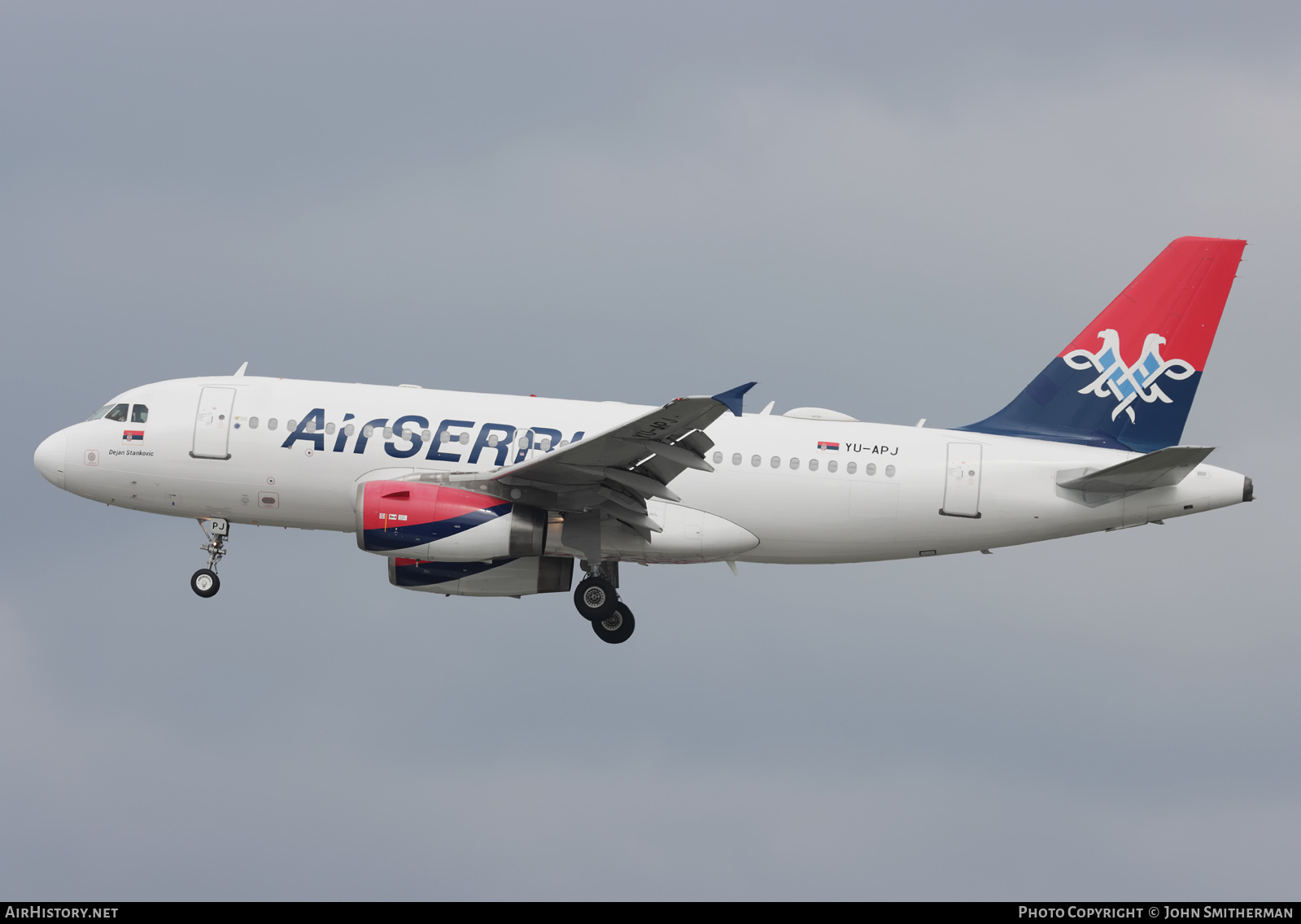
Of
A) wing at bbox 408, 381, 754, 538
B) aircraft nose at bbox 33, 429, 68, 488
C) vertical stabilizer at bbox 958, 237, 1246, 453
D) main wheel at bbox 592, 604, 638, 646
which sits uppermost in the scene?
vertical stabilizer at bbox 958, 237, 1246, 453

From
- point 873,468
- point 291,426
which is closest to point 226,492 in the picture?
point 291,426

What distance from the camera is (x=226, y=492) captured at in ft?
117

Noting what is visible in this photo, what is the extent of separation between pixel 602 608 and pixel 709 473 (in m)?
4.03

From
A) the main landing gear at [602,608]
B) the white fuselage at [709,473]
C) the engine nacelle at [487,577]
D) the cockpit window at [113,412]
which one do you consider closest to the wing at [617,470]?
the white fuselage at [709,473]

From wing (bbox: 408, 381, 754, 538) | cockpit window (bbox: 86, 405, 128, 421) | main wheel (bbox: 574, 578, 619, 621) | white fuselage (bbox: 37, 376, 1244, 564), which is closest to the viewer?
wing (bbox: 408, 381, 754, 538)

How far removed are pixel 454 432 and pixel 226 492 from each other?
18.2 feet

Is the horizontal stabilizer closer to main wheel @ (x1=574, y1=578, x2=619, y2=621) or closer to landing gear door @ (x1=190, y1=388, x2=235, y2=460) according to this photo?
main wheel @ (x1=574, y1=578, x2=619, y2=621)

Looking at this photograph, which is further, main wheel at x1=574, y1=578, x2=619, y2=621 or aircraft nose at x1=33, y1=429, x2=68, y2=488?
aircraft nose at x1=33, y1=429, x2=68, y2=488

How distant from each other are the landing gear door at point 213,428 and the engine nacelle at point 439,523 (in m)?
3.71

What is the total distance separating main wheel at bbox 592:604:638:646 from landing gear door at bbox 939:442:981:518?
7770 millimetres

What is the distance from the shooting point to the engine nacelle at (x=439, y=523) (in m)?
33.4

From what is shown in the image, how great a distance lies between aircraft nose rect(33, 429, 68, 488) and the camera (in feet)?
120

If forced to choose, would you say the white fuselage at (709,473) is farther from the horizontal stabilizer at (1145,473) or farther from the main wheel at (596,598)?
the main wheel at (596,598)

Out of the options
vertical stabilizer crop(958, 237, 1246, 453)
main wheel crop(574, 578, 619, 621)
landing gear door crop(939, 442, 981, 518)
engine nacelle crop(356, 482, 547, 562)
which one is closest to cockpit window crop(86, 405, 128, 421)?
engine nacelle crop(356, 482, 547, 562)
